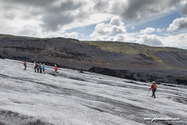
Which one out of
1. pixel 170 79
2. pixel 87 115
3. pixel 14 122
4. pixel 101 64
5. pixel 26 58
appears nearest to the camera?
pixel 14 122

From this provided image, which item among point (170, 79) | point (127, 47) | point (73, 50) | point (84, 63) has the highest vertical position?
point (127, 47)

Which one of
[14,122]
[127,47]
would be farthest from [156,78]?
[127,47]

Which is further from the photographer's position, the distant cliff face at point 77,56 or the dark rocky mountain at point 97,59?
the distant cliff face at point 77,56

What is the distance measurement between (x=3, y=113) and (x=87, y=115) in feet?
15.9

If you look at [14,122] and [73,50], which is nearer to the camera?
[14,122]

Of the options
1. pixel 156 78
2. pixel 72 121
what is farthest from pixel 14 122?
pixel 156 78

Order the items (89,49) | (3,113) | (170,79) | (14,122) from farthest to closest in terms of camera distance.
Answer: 1. (89,49)
2. (170,79)
3. (3,113)
4. (14,122)

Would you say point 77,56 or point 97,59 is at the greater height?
point 77,56

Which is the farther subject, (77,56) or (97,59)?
(97,59)

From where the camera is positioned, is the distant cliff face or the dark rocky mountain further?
the distant cliff face

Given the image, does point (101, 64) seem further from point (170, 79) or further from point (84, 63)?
point (170, 79)

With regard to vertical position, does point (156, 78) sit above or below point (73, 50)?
below

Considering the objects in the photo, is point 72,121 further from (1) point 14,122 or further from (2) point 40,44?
(2) point 40,44

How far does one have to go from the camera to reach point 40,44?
317 feet
